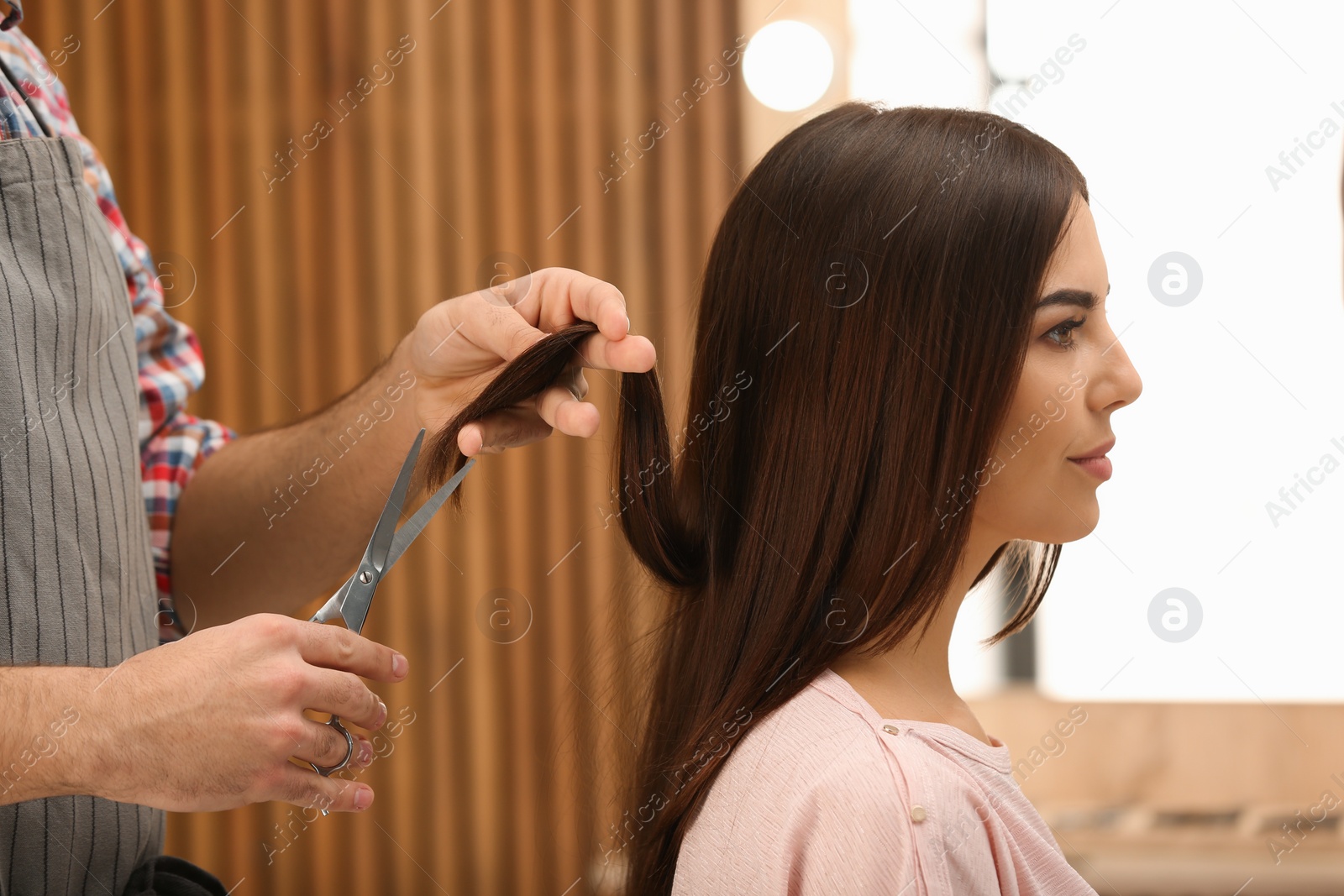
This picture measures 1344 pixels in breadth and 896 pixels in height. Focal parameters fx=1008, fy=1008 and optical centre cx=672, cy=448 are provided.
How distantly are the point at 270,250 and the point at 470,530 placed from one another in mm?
797

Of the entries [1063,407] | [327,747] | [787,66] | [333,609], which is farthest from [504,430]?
[787,66]

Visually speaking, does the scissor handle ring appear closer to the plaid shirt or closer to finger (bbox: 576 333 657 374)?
finger (bbox: 576 333 657 374)

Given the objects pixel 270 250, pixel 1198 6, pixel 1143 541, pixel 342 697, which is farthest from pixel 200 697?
pixel 1198 6

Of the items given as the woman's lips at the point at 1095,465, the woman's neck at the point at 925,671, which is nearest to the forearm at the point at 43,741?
the woman's neck at the point at 925,671

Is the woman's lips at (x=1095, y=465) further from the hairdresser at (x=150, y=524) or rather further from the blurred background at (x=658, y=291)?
the blurred background at (x=658, y=291)

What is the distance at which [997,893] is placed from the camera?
2.78 feet

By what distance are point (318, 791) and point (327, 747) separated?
0.10 ft

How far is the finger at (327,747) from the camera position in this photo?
705 millimetres

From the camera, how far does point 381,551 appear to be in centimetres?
87

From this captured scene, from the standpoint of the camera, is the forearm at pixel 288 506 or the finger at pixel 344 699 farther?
the forearm at pixel 288 506

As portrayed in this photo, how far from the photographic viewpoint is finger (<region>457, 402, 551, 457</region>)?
34.8 inches

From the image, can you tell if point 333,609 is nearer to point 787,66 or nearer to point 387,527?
point 387,527

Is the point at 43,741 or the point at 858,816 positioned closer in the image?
the point at 43,741

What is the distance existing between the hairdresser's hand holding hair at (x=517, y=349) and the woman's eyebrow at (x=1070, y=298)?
0.40 metres
